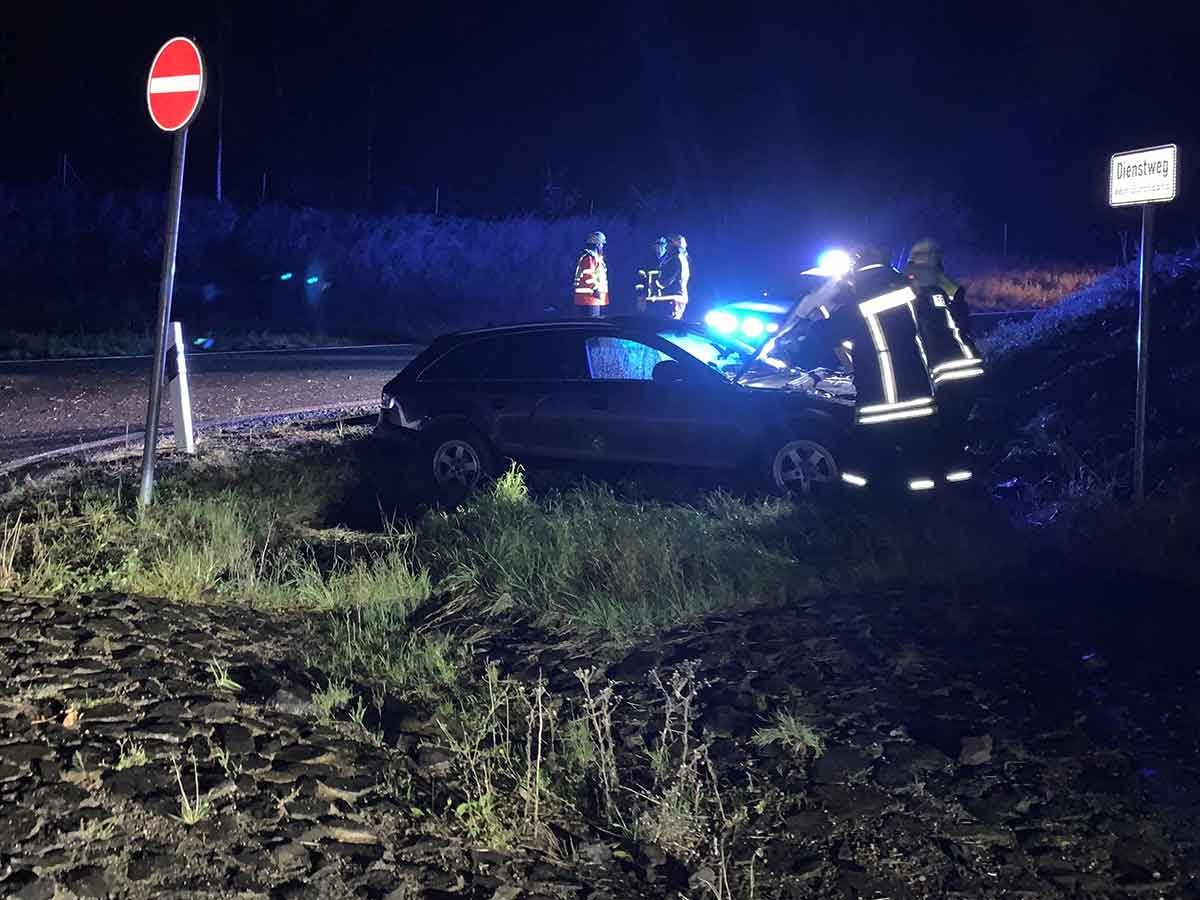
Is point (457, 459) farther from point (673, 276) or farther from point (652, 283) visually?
point (652, 283)

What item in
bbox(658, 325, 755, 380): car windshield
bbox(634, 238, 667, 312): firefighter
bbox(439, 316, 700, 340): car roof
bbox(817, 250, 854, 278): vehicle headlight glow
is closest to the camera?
bbox(817, 250, 854, 278): vehicle headlight glow

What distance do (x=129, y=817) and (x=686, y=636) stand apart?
257 cm

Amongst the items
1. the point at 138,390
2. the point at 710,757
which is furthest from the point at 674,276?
the point at 710,757

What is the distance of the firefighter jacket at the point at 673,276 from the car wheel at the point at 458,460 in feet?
16.8

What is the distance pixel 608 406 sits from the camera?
29.2 ft

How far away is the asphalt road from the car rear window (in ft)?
11.2

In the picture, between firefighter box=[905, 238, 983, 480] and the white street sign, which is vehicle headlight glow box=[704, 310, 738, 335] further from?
the white street sign

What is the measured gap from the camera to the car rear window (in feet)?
30.0

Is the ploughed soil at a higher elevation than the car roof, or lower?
lower

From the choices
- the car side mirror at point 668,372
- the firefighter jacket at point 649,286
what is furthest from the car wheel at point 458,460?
the firefighter jacket at point 649,286

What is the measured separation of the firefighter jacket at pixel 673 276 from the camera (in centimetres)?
1386

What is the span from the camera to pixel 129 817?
11.7 ft

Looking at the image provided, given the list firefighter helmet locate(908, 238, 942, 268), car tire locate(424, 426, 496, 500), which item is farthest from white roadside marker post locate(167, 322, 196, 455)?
firefighter helmet locate(908, 238, 942, 268)

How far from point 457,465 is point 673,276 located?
531cm
